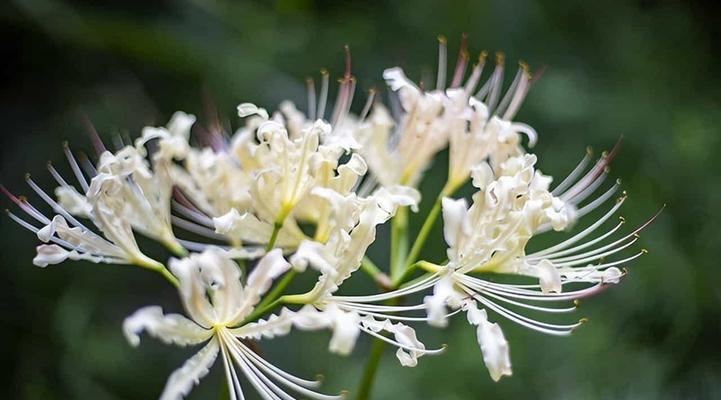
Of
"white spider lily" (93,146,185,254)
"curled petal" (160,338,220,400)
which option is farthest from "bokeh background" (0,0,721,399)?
"curled petal" (160,338,220,400)

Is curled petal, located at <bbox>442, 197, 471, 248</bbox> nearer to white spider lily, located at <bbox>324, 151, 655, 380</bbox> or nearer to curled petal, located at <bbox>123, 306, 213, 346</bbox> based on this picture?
white spider lily, located at <bbox>324, 151, 655, 380</bbox>

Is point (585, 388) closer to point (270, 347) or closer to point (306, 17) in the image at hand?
point (270, 347)

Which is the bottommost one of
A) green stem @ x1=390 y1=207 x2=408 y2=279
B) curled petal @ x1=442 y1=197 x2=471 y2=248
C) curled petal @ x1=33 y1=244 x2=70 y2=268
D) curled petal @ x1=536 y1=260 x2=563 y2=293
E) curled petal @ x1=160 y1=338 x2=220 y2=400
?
curled petal @ x1=160 y1=338 x2=220 y2=400

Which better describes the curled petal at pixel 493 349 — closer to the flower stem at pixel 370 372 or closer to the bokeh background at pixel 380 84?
the flower stem at pixel 370 372

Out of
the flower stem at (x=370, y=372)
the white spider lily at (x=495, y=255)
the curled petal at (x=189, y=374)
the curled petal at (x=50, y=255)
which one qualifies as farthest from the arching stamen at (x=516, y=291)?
the curled petal at (x=50, y=255)

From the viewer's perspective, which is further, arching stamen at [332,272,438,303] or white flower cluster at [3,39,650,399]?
A: arching stamen at [332,272,438,303]

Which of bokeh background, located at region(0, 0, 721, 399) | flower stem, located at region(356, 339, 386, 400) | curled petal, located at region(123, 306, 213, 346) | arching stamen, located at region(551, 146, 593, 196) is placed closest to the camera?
curled petal, located at region(123, 306, 213, 346)
